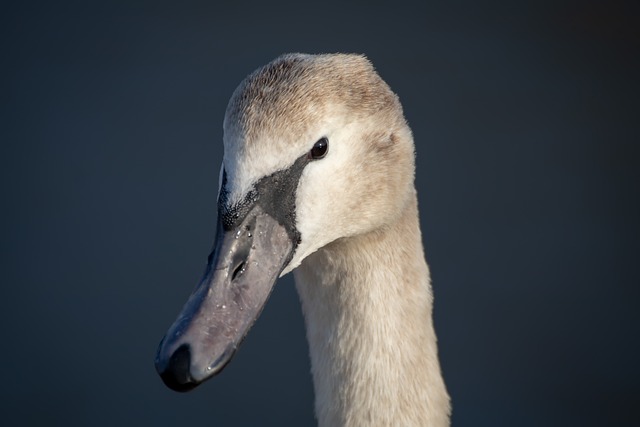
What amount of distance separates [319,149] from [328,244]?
0.68 feet

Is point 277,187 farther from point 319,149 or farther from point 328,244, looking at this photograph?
point 328,244

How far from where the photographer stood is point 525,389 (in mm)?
2490

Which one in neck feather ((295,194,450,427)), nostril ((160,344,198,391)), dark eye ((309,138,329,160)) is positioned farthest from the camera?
neck feather ((295,194,450,427))

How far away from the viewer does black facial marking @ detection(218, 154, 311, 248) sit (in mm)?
1051

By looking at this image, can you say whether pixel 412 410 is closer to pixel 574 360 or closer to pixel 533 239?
pixel 574 360

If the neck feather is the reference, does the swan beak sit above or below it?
above

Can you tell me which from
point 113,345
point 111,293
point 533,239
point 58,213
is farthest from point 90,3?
point 533,239

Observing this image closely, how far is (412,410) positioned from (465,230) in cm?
157

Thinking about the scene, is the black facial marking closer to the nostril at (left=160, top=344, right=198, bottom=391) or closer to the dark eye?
the dark eye

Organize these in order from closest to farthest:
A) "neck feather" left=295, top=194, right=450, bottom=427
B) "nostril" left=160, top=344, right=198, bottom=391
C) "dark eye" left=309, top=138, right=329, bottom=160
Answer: "nostril" left=160, top=344, right=198, bottom=391 → "dark eye" left=309, top=138, right=329, bottom=160 → "neck feather" left=295, top=194, right=450, bottom=427

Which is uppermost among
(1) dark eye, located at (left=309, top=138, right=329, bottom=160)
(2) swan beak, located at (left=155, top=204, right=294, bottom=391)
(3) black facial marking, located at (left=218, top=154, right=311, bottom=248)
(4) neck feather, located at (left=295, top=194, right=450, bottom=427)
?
(1) dark eye, located at (left=309, top=138, right=329, bottom=160)

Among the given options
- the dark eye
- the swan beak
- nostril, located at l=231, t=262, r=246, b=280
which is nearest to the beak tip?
the swan beak

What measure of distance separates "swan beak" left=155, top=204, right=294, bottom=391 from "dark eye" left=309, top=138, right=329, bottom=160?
0.34 feet

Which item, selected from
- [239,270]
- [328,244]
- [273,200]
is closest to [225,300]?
[239,270]
